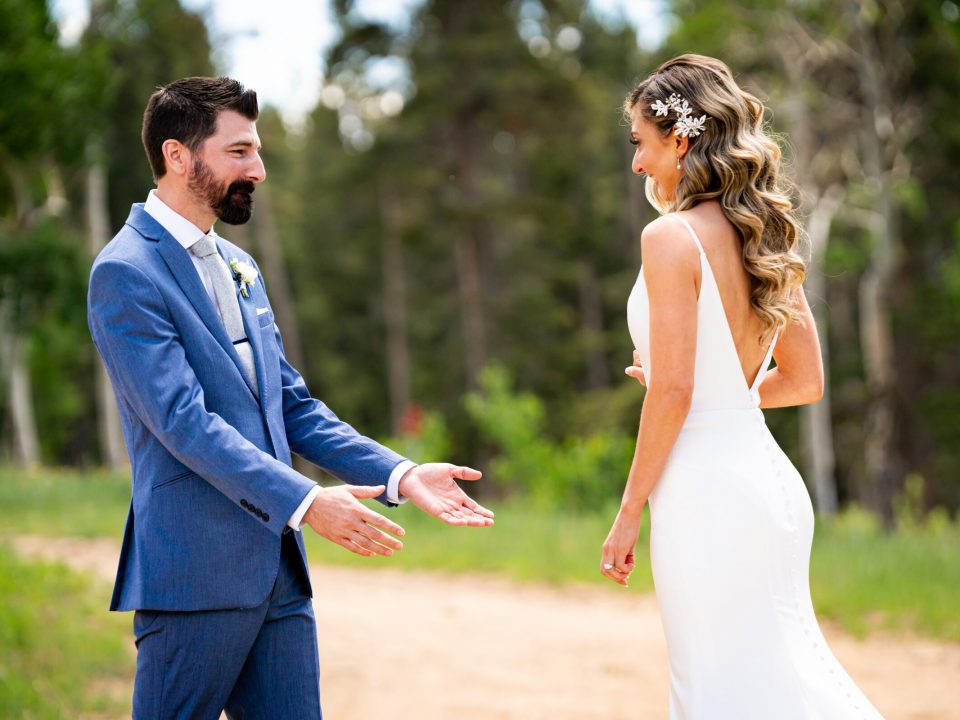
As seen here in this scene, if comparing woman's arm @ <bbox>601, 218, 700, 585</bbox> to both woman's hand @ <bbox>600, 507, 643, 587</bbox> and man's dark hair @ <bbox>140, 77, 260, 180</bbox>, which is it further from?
man's dark hair @ <bbox>140, 77, 260, 180</bbox>

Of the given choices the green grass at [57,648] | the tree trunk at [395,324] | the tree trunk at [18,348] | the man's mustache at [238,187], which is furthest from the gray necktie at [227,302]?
the tree trunk at [395,324]

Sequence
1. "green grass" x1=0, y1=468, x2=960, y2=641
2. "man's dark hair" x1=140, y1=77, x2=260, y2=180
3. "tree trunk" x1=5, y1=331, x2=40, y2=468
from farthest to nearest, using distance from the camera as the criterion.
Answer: "tree trunk" x1=5, y1=331, x2=40, y2=468 < "green grass" x1=0, y1=468, x2=960, y2=641 < "man's dark hair" x1=140, y1=77, x2=260, y2=180

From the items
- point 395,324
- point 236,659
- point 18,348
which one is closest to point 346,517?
point 236,659

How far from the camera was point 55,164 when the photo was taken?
58.6 feet

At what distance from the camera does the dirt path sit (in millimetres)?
5738

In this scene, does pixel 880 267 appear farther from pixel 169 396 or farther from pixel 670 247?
pixel 169 396

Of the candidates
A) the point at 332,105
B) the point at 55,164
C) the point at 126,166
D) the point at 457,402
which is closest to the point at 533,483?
the point at 55,164

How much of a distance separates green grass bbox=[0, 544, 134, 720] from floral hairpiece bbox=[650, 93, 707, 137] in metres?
3.83

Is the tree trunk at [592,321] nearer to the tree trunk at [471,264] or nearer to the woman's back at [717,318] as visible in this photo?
the tree trunk at [471,264]

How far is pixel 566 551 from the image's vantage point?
9594mm

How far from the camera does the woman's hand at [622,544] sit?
115 inches

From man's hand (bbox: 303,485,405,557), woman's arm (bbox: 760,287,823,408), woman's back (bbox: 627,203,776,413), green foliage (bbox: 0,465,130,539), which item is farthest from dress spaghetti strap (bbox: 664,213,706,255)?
green foliage (bbox: 0,465,130,539)

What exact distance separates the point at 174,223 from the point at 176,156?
170 mm

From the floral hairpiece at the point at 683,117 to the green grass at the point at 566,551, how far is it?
518 centimetres
